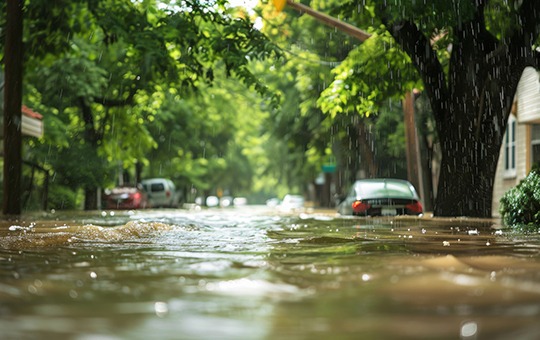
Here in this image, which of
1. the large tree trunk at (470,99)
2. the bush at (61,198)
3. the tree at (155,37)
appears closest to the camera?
the large tree trunk at (470,99)

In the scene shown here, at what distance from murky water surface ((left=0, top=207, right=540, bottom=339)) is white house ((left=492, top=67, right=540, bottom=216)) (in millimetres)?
16689

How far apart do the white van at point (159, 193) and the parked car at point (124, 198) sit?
4.82 meters

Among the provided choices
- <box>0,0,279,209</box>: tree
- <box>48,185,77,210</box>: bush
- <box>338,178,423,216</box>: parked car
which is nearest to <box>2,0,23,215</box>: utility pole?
<box>0,0,279,209</box>: tree

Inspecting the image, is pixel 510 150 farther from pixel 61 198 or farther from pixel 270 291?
pixel 270 291

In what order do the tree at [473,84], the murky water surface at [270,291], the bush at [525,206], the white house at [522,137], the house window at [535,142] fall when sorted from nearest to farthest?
the murky water surface at [270,291] < the bush at [525,206] < the tree at [473,84] < the white house at [522,137] < the house window at [535,142]

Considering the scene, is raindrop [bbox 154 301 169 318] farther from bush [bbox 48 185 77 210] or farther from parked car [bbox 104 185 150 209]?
parked car [bbox 104 185 150 209]

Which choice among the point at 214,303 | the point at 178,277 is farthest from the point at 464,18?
the point at 214,303

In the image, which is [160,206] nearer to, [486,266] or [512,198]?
[512,198]

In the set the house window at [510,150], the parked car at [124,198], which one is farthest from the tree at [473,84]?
the parked car at [124,198]

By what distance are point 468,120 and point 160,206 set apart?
94.0 ft

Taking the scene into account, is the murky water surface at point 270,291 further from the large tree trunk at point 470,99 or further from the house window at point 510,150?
the house window at point 510,150

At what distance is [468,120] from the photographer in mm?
17359

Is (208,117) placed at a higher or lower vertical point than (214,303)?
higher

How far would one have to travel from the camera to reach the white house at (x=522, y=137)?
25.1 metres
